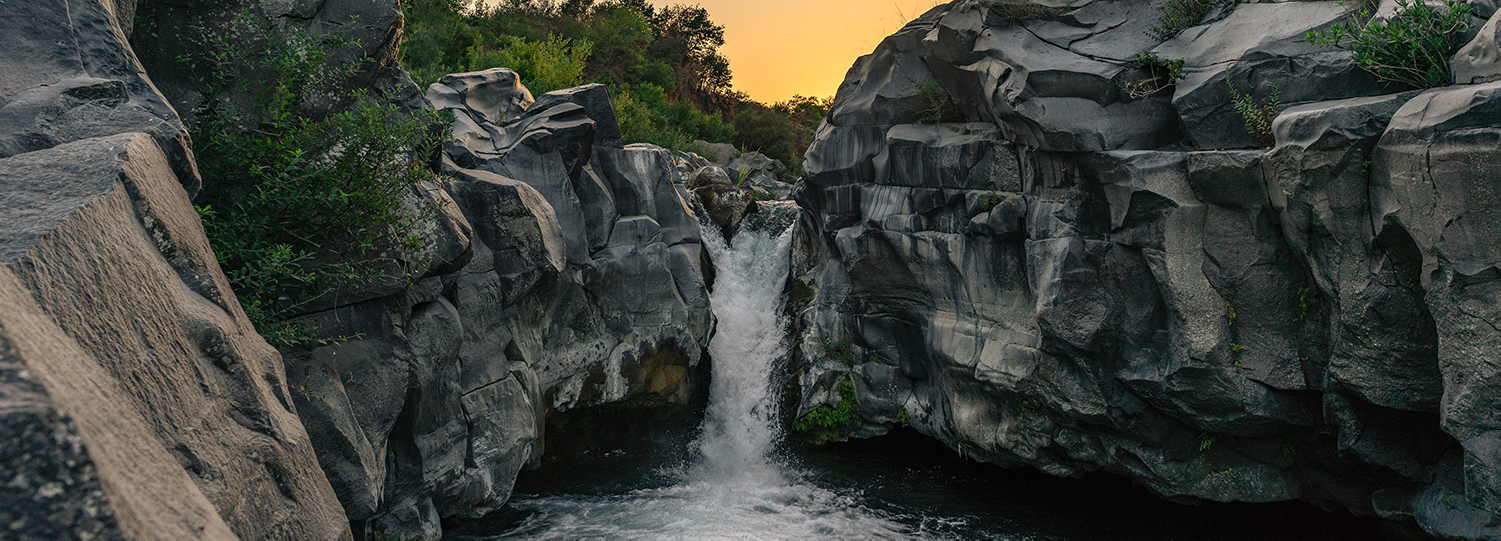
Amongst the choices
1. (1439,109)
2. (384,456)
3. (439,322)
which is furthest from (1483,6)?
(384,456)

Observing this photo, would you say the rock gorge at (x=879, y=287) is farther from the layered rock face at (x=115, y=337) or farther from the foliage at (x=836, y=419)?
the foliage at (x=836, y=419)

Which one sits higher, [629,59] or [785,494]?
[629,59]

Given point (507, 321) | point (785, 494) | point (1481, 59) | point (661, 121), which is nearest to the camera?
point (1481, 59)

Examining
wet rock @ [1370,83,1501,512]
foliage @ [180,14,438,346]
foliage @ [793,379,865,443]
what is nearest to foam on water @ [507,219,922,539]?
foliage @ [793,379,865,443]

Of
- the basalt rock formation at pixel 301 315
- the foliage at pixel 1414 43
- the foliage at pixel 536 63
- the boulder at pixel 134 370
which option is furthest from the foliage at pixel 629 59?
the boulder at pixel 134 370

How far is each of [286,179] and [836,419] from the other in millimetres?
9268

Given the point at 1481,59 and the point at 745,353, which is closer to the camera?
the point at 1481,59

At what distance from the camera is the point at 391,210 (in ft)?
24.8

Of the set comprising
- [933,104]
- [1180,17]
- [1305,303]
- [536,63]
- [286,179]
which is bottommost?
[1305,303]

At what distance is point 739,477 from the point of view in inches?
490

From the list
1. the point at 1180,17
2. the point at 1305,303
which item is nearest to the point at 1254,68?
the point at 1180,17

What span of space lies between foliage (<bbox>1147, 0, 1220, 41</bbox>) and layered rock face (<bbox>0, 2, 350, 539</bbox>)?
10280mm

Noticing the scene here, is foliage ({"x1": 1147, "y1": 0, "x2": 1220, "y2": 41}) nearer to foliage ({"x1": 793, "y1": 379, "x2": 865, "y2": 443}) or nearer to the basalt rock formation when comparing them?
foliage ({"x1": 793, "y1": 379, "x2": 865, "y2": 443})

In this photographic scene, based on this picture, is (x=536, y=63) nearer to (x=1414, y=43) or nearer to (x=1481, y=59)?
(x=1414, y=43)
